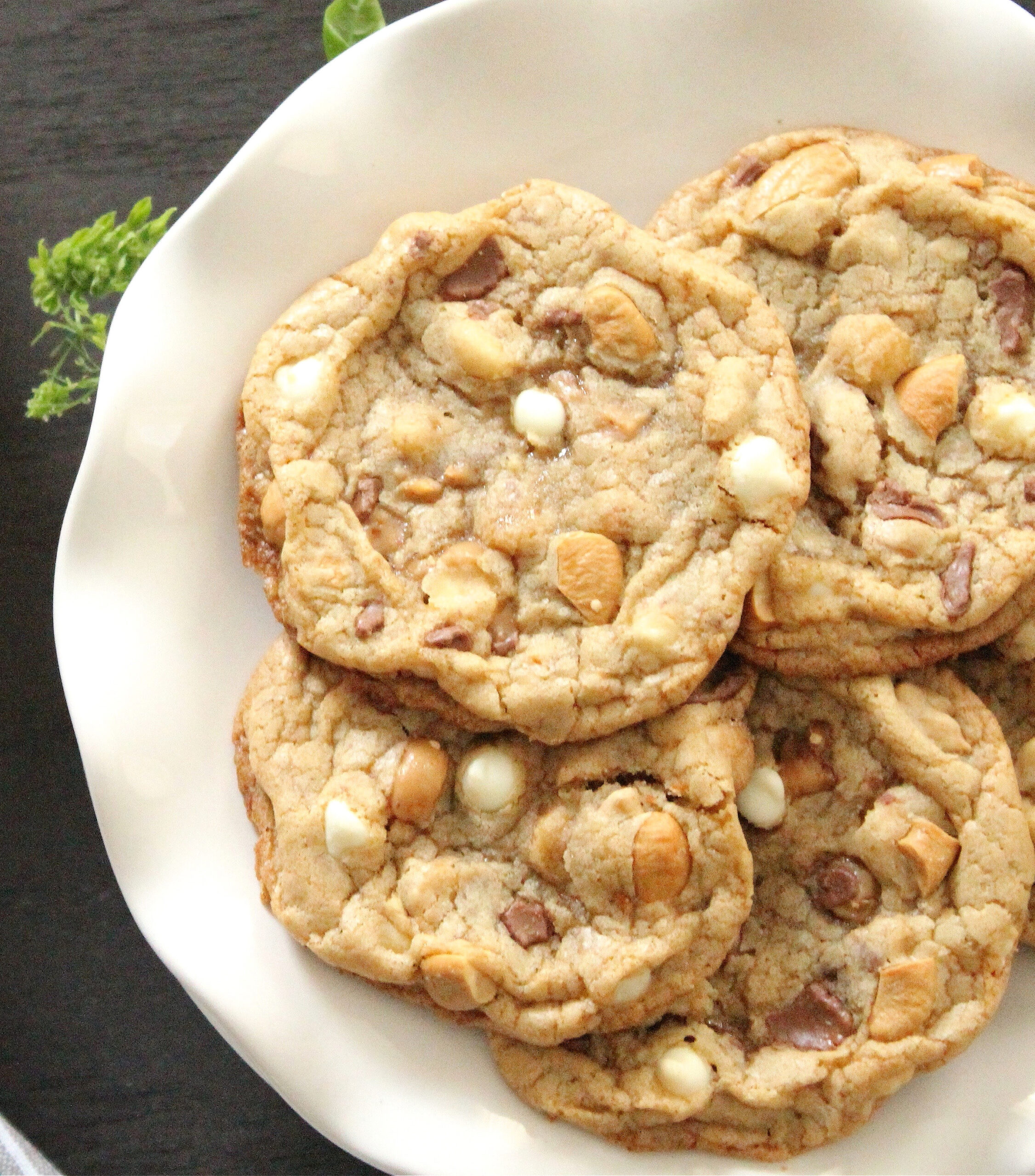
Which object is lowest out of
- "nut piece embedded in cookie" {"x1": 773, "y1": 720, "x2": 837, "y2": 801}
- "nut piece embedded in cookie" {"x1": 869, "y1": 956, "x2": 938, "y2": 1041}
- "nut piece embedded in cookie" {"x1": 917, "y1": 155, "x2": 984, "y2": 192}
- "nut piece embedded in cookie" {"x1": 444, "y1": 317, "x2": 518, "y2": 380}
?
"nut piece embedded in cookie" {"x1": 869, "y1": 956, "x2": 938, "y2": 1041}

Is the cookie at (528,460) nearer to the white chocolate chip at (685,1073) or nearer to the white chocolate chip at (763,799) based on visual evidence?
the white chocolate chip at (763,799)

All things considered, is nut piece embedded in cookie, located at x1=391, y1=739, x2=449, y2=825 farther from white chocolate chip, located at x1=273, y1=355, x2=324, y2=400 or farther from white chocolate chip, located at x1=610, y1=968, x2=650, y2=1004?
white chocolate chip, located at x1=273, y1=355, x2=324, y2=400

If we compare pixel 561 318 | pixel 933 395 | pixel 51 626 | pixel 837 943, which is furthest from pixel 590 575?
pixel 51 626

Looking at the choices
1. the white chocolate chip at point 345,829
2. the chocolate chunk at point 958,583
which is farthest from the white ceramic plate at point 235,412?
the chocolate chunk at point 958,583

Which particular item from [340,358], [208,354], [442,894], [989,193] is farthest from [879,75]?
[442,894]

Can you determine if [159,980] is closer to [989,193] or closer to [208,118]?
[208,118]

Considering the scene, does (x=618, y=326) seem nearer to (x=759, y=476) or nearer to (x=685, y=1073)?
(x=759, y=476)

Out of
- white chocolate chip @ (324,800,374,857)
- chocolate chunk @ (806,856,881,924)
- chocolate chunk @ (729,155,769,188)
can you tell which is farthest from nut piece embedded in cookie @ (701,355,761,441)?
white chocolate chip @ (324,800,374,857)
